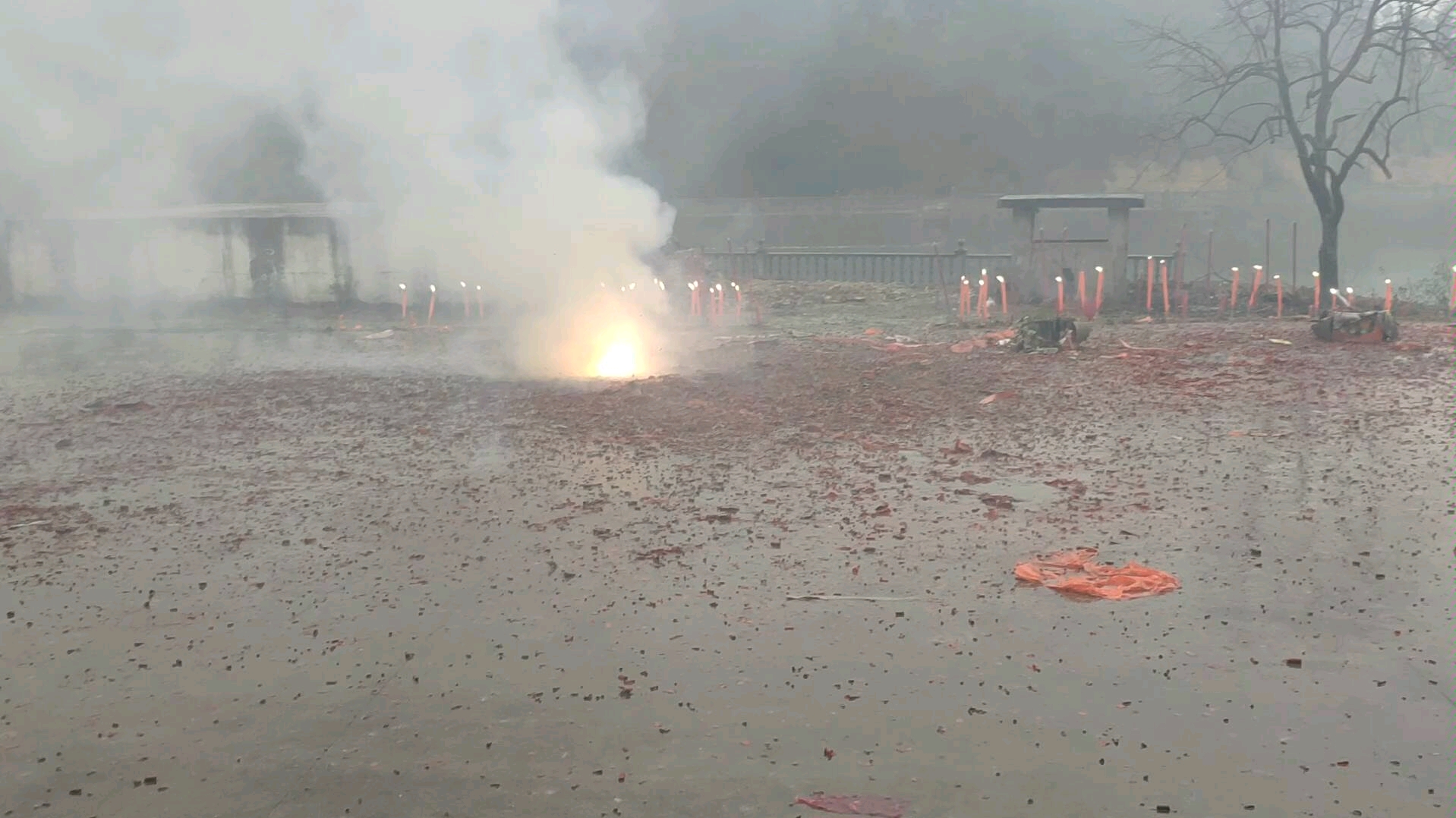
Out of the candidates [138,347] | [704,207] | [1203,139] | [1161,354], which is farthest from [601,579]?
[1203,139]

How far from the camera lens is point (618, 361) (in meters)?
12.1

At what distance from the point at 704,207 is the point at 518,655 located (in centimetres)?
2696

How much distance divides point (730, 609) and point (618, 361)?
23.7ft

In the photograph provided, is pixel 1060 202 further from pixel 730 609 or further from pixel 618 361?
pixel 730 609

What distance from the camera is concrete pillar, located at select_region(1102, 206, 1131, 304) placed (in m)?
17.9

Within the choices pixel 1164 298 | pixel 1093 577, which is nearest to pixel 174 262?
pixel 1164 298

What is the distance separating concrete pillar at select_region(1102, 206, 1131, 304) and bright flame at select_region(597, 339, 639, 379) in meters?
8.25

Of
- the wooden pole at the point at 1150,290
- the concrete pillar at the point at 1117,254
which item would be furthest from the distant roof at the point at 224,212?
the wooden pole at the point at 1150,290

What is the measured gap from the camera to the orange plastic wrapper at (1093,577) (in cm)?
517

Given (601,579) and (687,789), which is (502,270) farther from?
(687,789)

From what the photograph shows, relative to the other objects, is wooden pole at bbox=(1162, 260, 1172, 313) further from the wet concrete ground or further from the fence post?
the wet concrete ground

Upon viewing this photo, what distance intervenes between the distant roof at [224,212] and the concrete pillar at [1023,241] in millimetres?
10211

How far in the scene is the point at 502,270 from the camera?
690 inches

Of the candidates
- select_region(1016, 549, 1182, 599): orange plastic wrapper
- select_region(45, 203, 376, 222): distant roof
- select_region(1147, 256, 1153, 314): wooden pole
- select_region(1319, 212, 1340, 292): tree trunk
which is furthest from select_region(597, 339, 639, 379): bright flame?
select_region(1319, 212, 1340, 292): tree trunk
